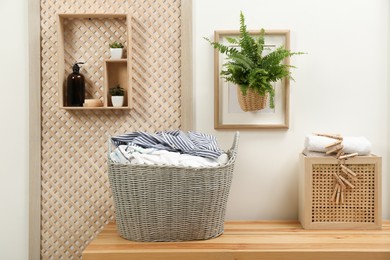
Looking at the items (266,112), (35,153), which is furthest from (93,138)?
(266,112)

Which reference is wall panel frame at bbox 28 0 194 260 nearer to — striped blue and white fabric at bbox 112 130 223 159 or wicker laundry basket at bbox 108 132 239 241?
striped blue and white fabric at bbox 112 130 223 159

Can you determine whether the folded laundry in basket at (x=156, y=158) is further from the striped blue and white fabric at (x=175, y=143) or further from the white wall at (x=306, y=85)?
the white wall at (x=306, y=85)

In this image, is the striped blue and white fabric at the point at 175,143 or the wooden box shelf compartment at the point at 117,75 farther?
the wooden box shelf compartment at the point at 117,75

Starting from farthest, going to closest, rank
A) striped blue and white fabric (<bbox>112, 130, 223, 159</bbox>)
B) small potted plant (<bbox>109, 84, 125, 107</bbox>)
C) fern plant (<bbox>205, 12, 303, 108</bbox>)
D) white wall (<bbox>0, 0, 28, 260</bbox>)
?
white wall (<bbox>0, 0, 28, 260</bbox>) → small potted plant (<bbox>109, 84, 125, 107</bbox>) → fern plant (<bbox>205, 12, 303, 108</bbox>) → striped blue and white fabric (<bbox>112, 130, 223, 159</bbox>)

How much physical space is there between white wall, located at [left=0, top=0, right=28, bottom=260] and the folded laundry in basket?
0.72 m

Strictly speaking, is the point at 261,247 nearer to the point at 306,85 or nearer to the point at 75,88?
the point at 306,85

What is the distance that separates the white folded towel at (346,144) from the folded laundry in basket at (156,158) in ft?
1.52

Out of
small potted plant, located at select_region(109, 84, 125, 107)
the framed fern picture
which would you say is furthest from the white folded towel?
small potted plant, located at select_region(109, 84, 125, 107)

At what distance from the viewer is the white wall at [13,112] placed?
2.60 m

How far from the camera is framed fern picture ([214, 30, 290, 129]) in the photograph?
8.36 ft

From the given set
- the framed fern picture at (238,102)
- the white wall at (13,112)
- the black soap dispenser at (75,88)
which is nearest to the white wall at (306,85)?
the framed fern picture at (238,102)

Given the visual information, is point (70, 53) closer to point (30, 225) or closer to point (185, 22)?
point (185, 22)

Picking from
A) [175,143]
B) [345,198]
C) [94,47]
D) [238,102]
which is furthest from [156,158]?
[345,198]

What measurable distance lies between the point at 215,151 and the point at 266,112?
0.50 meters
